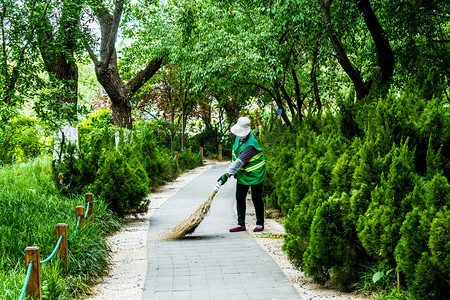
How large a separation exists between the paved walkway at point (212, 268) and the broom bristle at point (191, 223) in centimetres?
13

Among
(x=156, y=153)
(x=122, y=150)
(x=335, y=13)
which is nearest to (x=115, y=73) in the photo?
(x=156, y=153)

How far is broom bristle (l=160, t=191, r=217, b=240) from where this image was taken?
23.3 feet

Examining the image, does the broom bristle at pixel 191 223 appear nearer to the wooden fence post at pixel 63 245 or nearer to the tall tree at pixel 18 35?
the wooden fence post at pixel 63 245

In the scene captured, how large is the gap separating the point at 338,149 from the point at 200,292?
2.35 meters

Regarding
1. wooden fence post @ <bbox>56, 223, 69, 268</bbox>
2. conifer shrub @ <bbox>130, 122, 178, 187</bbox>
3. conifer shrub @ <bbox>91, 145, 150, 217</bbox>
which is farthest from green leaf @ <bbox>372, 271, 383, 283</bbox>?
conifer shrub @ <bbox>130, 122, 178, 187</bbox>

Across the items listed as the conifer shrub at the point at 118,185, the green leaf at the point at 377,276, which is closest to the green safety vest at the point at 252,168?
the conifer shrub at the point at 118,185

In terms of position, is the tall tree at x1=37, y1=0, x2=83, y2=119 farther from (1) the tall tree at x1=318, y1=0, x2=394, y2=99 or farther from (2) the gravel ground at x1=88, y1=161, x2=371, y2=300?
(1) the tall tree at x1=318, y1=0, x2=394, y2=99

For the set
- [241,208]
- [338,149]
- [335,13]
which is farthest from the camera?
[335,13]

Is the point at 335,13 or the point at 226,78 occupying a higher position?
the point at 335,13

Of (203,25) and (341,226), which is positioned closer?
(341,226)

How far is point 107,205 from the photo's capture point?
814 cm

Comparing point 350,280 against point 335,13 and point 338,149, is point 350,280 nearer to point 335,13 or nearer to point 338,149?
point 338,149

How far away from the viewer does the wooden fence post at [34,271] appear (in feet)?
12.0

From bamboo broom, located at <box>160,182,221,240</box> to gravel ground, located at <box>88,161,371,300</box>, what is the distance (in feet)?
1.38
